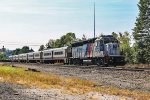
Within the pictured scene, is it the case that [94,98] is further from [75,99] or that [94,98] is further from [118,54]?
[118,54]

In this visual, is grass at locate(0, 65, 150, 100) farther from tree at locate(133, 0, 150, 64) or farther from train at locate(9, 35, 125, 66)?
tree at locate(133, 0, 150, 64)

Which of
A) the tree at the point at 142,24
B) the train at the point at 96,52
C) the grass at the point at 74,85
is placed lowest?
the grass at the point at 74,85

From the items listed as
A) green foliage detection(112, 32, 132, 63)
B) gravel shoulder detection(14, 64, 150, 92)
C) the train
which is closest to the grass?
gravel shoulder detection(14, 64, 150, 92)

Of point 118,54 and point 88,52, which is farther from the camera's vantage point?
point 88,52

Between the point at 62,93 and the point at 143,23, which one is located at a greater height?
the point at 143,23

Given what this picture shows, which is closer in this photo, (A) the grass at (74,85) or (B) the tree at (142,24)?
(A) the grass at (74,85)

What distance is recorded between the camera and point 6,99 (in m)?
14.0

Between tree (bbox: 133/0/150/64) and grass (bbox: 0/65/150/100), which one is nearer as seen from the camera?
grass (bbox: 0/65/150/100)

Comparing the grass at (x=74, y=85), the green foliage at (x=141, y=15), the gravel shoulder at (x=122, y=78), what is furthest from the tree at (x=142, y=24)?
the grass at (x=74, y=85)

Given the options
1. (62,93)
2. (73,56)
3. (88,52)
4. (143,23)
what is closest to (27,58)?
(143,23)

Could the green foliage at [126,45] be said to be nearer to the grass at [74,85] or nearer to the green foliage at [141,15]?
the green foliage at [141,15]

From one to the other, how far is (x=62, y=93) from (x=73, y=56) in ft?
139

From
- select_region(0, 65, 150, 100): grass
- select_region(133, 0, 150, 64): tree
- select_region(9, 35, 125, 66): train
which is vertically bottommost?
select_region(0, 65, 150, 100): grass

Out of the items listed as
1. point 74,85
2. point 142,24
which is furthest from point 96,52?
point 142,24
